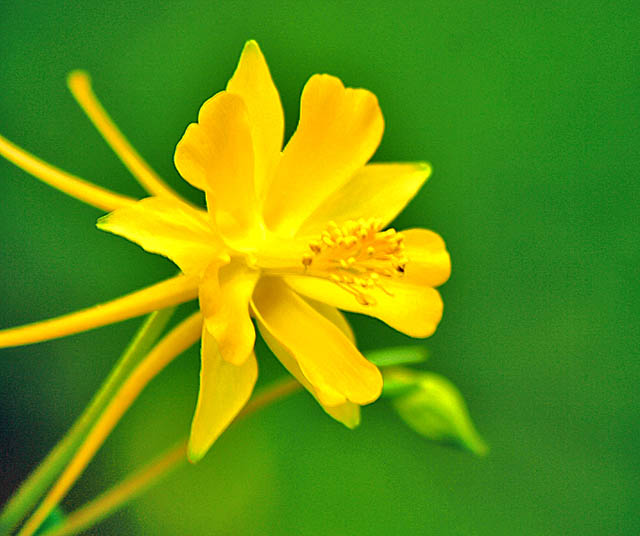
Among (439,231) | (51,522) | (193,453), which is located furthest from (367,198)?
(439,231)

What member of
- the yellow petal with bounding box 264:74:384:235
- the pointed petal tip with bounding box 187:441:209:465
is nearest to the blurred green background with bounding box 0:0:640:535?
the yellow petal with bounding box 264:74:384:235

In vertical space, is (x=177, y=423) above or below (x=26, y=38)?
below

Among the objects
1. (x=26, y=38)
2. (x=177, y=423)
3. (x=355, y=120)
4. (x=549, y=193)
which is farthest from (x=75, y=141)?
(x=549, y=193)

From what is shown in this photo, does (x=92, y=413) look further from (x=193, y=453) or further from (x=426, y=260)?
(x=426, y=260)

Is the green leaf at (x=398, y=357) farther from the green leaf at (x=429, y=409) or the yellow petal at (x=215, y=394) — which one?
the yellow petal at (x=215, y=394)

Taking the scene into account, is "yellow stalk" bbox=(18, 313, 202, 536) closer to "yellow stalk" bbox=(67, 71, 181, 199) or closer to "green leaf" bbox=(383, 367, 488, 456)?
"yellow stalk" bbox=(67, 71, 181, 199)

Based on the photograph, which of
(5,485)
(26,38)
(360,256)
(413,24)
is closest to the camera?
(360,256)

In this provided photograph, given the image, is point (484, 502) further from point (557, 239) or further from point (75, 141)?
point (75, 141)

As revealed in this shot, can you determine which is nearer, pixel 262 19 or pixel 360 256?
pixel 360 256
